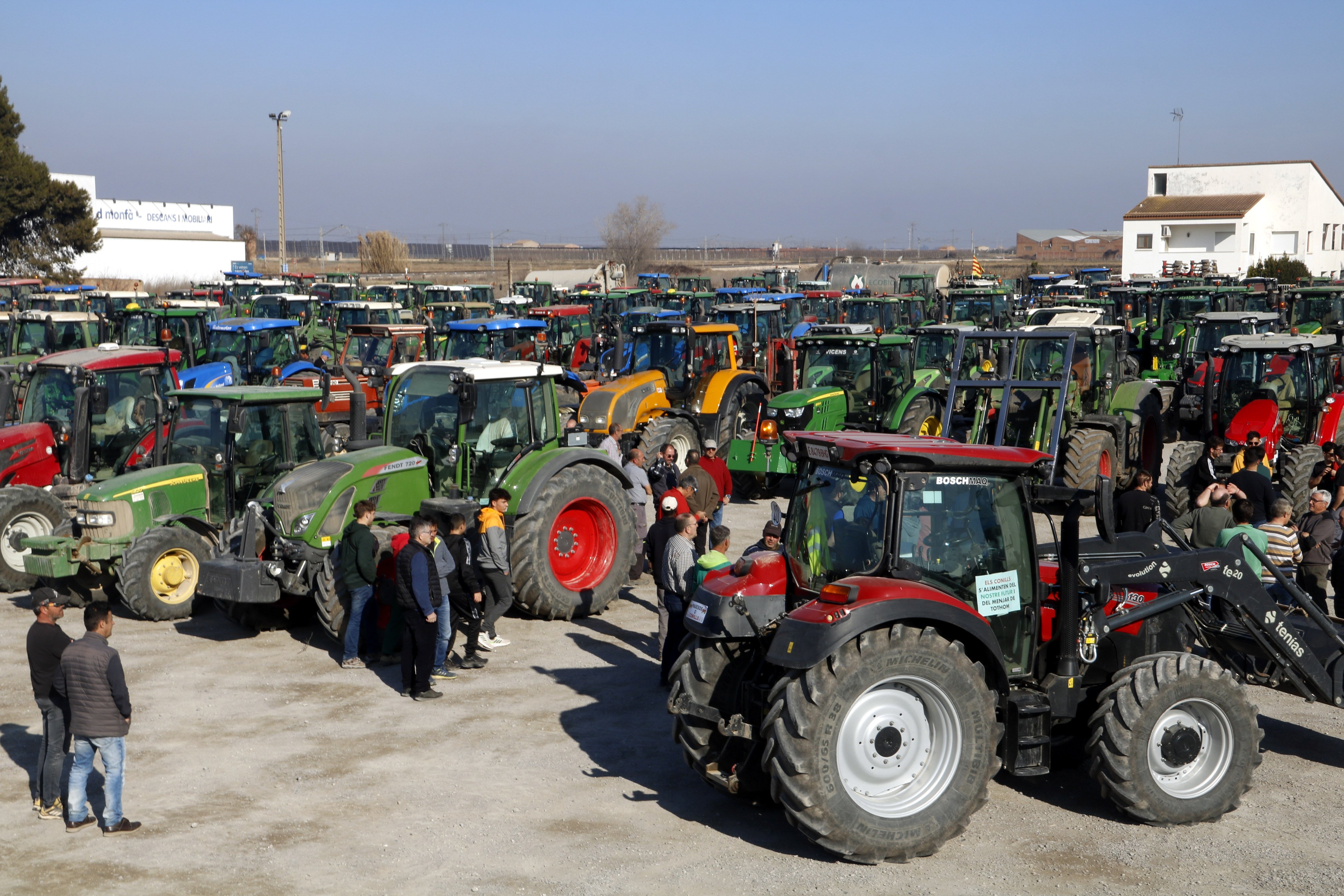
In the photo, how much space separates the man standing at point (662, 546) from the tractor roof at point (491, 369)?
6.77 feet

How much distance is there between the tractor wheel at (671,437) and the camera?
15711 millimetres

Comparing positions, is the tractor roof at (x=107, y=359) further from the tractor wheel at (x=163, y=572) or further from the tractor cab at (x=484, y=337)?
the tractor cab at (x=484, y=337)

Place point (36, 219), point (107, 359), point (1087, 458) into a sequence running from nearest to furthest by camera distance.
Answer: point (107, 359) → point (1087, 458) → point (36, 219)

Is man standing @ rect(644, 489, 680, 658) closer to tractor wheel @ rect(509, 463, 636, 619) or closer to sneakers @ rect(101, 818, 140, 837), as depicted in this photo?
tractor wheel @ rect(509, 463, 636, 619)

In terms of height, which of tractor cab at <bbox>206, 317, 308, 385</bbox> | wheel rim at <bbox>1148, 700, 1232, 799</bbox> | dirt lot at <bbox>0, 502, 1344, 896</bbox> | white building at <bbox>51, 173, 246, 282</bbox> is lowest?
dirt lot at <bbox>0, 502, 1344, 896</bbox>

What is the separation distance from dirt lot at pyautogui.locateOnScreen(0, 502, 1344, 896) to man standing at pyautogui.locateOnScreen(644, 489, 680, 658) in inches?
19.1

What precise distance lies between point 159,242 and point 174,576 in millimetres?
63738

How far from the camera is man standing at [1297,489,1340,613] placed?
32.2 feet

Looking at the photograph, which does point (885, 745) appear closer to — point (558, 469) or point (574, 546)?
point (558, 469)

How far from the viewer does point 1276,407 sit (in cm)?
1386

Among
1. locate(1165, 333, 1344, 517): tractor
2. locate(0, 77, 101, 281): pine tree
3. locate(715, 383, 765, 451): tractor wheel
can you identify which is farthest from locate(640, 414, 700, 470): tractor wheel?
locate(0, 77, 101, 281): pine tree

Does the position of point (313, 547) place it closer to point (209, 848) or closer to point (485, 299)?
point (209, 848)

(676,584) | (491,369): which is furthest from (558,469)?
(676,584)

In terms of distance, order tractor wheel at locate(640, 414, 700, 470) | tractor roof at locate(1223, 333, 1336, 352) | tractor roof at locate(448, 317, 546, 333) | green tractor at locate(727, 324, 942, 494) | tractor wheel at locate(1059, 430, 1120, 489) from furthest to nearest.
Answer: tractor roof at locate(448, 317, 546, 333)
green tractor at locate(727, 324, 942, 494)
tractor wheel at locate(640, 414, 700, 470)
tractor roof at locate(1223, 333, 1336, 352)
tractor wheel at locate(1059, 430, 1120, 489)
